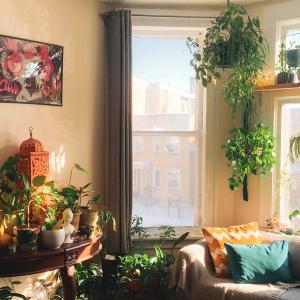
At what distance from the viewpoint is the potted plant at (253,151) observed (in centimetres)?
316

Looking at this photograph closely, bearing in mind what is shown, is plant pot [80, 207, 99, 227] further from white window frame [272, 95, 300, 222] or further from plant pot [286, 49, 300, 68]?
plant pot [286, 49, 300, 68]

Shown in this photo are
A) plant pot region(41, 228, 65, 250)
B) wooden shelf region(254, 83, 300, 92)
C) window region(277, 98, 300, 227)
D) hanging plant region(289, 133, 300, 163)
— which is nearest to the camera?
plant pot region(41, 228, 65, 250)

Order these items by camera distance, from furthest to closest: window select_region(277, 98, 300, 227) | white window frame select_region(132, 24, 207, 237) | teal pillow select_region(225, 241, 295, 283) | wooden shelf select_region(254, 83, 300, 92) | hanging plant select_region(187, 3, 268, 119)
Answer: white window frame select_region(132, 24, 207, 237)
window select_region(277, 98, 300, 227)
wooden shelf select_region(254, 83, 300, 92)
hanging plant select_region(187, 3, 268, 119)
teal pillow select_region(225, 241, 295, 283)

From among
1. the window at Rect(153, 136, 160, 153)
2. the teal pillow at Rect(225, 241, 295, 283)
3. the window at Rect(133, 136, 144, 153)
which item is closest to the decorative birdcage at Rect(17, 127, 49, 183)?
the window at Rect(133, 136, 144, 153)

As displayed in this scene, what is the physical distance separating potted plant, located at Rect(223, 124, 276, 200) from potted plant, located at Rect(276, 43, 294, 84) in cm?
42

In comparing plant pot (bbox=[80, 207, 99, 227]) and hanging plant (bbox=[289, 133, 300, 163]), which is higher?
hanging plant (bbox=[289, 133, 300, 163])

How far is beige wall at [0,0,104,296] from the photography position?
111 inches

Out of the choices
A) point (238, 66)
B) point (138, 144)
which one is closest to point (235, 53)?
point (238, 66)

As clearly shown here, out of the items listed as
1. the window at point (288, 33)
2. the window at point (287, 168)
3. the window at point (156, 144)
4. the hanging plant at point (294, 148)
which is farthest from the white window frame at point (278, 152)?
the window at point (156, 144)

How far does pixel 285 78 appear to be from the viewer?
317cm

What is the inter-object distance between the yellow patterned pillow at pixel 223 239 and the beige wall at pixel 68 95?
46.1 inches

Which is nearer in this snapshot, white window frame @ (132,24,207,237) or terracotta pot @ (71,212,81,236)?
terracotta pot @ (71,212,81,236)

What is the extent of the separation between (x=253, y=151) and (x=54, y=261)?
1.79m

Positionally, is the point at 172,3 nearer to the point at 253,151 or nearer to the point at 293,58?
the point at 293,58
